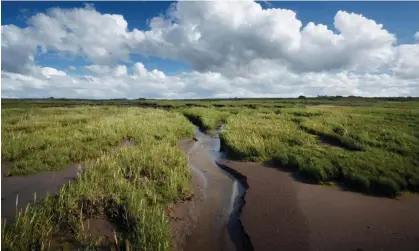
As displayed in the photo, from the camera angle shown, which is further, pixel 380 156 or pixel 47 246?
pixel 380 156

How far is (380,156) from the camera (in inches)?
491

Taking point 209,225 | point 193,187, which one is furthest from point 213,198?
point 209,225

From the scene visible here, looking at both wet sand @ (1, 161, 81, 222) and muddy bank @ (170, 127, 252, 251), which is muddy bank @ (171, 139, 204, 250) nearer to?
muddy bank @ (170, 127, 252, 251)

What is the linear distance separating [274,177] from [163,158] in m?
5.06

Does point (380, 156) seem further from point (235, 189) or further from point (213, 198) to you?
point (213, 198)

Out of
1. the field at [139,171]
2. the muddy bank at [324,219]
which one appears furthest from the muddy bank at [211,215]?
the field at [139,171]

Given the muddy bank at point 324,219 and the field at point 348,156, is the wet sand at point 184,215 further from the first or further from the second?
the field at point 348,156

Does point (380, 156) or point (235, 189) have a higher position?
point (380, 156)

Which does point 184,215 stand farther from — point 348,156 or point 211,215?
point 348,156

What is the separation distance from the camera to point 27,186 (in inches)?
376

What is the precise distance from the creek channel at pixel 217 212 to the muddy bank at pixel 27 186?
16.0ft

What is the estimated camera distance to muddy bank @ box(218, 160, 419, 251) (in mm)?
6430

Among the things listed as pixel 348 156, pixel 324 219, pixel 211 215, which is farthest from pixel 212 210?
pixel 348 156

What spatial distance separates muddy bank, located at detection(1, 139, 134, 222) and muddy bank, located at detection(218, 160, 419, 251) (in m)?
6.68
